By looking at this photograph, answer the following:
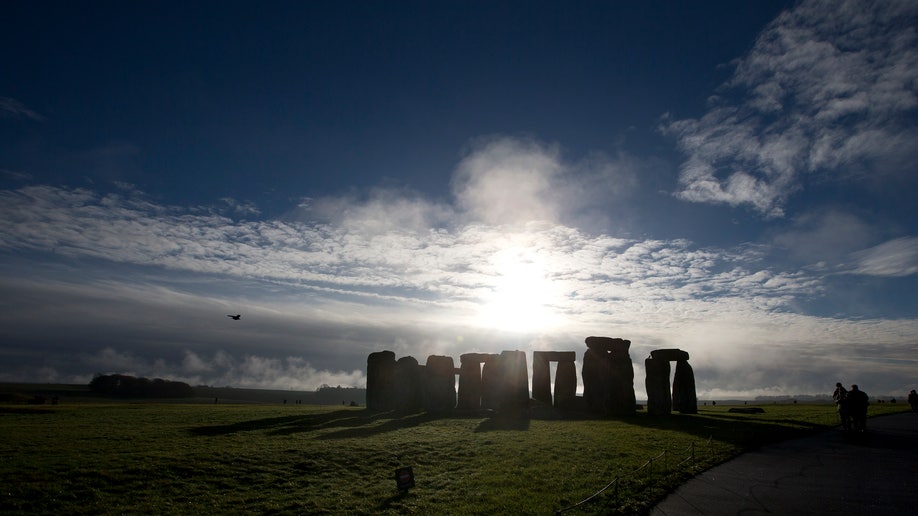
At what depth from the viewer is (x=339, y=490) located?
719 inches

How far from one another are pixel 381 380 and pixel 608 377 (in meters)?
21.0

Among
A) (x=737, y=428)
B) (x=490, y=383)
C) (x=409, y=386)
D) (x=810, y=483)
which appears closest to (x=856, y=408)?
(x=737, y=428)

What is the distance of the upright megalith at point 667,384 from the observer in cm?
4259

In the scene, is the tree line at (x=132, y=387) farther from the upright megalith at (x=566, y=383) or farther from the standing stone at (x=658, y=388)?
the standing stone at (x=658, y=388)

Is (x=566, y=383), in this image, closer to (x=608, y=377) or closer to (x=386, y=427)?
(x=608, y=377)

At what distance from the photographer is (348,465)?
70.9 ft

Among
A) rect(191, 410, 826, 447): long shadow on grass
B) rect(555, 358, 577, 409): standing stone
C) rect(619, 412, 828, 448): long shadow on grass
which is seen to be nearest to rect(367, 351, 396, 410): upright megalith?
rect(191, 410, 826, 447): long shadow on grass

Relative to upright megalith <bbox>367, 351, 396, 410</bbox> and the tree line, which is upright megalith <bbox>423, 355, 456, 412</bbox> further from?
the tree line

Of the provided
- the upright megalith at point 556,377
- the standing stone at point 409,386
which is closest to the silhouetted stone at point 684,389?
the upright megalith at point 556,377

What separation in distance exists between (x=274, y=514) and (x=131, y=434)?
17241mm

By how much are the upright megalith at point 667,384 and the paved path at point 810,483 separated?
57.9 feet

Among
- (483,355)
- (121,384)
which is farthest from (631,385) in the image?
(121,384)

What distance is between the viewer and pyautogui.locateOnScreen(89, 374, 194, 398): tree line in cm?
11825

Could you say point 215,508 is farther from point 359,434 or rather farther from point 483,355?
point 483,355
